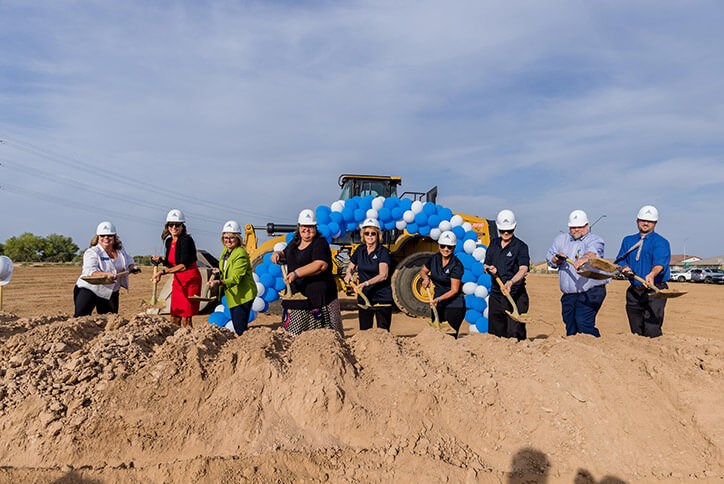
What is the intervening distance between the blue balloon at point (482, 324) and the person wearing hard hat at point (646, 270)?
2.76 m

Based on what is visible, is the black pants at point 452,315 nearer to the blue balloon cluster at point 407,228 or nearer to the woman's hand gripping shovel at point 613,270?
the woman's hand gripping shovel at point 613,270

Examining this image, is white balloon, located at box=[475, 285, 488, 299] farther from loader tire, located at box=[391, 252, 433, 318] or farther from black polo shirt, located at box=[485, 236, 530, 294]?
black polo shirt, located at box=[485, 236, 530, 294]

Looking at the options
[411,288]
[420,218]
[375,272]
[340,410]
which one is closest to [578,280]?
[375,272]

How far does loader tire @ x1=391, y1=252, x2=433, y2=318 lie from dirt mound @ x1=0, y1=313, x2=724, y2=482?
4.98 m

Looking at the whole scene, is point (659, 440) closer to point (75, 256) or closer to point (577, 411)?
point (577, 411)

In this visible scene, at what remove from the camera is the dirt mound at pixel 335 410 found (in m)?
2.63

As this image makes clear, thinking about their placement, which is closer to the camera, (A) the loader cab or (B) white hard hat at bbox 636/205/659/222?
(B) white hard hat at bbox 636/205/659/222

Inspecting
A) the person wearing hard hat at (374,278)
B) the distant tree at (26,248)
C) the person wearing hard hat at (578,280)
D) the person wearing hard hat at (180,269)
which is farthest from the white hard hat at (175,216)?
the distant tree at (26,248)

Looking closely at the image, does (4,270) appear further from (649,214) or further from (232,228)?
(649,214)

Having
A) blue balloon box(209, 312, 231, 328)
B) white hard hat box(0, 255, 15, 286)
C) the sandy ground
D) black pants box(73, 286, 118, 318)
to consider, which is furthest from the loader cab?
the sandy ground

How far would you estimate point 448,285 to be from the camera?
4.97 m

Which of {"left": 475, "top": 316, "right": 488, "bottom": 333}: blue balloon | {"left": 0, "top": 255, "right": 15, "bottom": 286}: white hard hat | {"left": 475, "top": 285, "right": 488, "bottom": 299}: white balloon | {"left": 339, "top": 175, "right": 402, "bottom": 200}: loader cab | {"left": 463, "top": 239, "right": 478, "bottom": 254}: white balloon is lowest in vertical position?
{"left": 475, "top": 316, "right": 488, "bottom": 333}: blue balloon

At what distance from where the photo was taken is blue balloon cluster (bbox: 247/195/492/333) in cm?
761

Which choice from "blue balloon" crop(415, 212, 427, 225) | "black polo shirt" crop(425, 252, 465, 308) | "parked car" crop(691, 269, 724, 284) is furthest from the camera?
"parked car" crop(691, 269, 724, 284)
